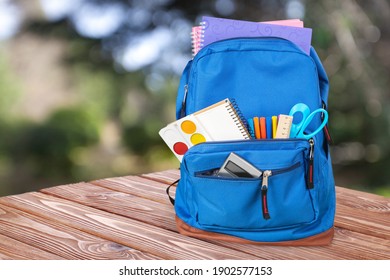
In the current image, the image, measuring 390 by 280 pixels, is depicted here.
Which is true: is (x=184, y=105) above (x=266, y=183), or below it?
above

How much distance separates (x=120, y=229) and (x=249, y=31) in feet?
1.54

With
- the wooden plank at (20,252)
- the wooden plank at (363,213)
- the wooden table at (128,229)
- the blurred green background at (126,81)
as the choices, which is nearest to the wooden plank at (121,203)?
the wooden table at (128,229)

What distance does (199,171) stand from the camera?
1121mm

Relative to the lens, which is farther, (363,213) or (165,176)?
(165,176)

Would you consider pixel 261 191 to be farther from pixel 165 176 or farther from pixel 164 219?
pixel 165 176

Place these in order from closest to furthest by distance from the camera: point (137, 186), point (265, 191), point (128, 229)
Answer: point (265, 191)
point (128, 229)
point (137, 186)

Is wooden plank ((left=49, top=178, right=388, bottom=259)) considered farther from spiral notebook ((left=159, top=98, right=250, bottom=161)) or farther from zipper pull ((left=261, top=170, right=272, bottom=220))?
spiral notebook ((left=159, top=98, right=250, bottom=161))

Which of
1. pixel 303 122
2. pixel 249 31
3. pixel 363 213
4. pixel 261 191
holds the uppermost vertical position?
pixel 249 31

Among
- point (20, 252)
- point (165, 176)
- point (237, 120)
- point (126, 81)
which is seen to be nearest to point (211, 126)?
point (237, 120)

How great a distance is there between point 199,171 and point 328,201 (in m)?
0.27

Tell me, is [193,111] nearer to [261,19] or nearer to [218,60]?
[218,60]

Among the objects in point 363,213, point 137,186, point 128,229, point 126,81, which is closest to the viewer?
point 128,229

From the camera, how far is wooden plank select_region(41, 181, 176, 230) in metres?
1.27

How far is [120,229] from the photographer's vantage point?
1.20 metres
